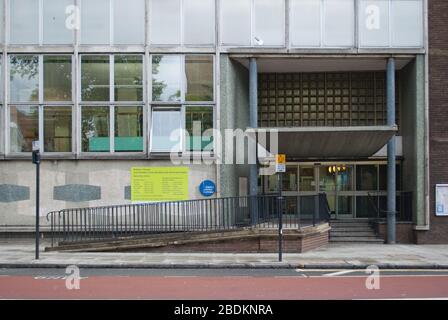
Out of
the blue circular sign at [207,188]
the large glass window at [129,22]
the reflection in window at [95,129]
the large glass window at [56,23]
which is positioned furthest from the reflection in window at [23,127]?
the blue circular sign at [207,188]

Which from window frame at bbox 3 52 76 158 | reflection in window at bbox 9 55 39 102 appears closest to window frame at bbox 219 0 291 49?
window frame at bbox 3 52 76 158

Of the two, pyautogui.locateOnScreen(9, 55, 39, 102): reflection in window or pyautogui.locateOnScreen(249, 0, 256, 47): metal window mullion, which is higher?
pyautogui.locateOnScreen(249, 0, 256, 47): metal window mullion

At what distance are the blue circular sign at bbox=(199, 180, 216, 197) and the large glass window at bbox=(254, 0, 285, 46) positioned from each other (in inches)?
211

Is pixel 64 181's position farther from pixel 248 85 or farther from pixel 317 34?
pixel 317 34

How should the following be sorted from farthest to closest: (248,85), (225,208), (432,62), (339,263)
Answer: (248,85)
(432,62)
(225,208)
(339,263)

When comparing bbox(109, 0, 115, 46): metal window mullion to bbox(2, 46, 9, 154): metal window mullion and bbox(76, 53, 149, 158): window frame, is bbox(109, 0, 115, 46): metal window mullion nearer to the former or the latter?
bbox(76, 53, 149, 158): window frame

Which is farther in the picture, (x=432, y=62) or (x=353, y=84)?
(x=353, y=84)

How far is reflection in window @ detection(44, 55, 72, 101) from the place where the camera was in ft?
70.2

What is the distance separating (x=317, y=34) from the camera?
21.7m

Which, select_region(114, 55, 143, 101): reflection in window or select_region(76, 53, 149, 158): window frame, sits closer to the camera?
select_region(76, 53, 149, 158): window frame

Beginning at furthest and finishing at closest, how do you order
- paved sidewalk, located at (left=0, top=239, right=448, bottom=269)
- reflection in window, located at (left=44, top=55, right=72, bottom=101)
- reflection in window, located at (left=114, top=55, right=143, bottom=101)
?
reflection in window, located at (left=44, top=55, right=72, bottom=101), reflection in window, located at (left=114, top=55, right=143, bottom=101), paved sidewalk, located at (left=0, top=239, right=448, bottom=269)

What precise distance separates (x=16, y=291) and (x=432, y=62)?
1650cm

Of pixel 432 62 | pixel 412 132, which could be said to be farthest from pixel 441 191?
pixel 432 62

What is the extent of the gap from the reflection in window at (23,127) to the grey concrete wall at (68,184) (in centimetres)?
63
